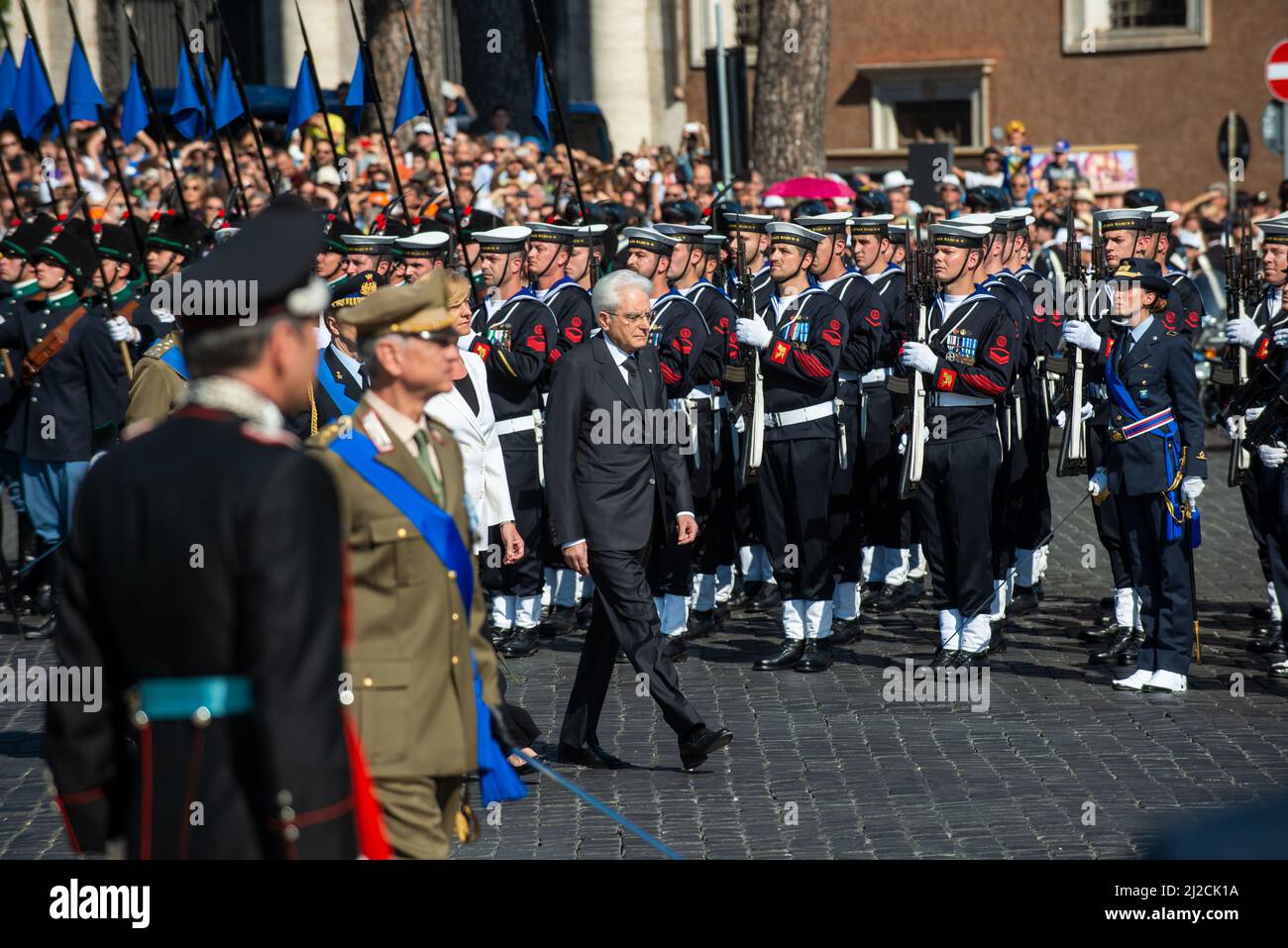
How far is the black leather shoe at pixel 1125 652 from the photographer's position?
33.4ft

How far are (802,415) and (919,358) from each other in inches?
27.1

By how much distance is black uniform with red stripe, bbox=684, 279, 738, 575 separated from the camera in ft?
37.3

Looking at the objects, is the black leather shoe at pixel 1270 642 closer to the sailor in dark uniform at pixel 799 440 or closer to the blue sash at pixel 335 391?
the sailor in dark uniform at pixel 799 440

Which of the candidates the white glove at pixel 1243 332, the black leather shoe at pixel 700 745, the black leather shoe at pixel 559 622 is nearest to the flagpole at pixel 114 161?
the black leather shoe at pixel 559 622

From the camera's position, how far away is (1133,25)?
34344 millimetres

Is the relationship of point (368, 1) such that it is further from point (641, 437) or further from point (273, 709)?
point (273, 709)

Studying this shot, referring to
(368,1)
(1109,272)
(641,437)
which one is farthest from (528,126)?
(641,437)

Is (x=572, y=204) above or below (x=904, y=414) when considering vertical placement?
above

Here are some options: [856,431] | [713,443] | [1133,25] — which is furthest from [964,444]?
[1133,25]

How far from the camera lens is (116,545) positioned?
11.6 ft

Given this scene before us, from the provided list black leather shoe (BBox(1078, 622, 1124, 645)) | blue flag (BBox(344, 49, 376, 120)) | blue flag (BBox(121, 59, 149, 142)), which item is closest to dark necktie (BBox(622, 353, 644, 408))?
black leather shoe (BBox(1078, 622, 1124, 645))

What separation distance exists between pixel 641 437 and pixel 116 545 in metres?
4.66

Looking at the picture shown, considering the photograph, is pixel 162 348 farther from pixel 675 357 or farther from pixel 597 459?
pixel 675 357

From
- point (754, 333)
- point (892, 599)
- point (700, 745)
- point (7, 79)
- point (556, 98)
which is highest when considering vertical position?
point (7, 79)
